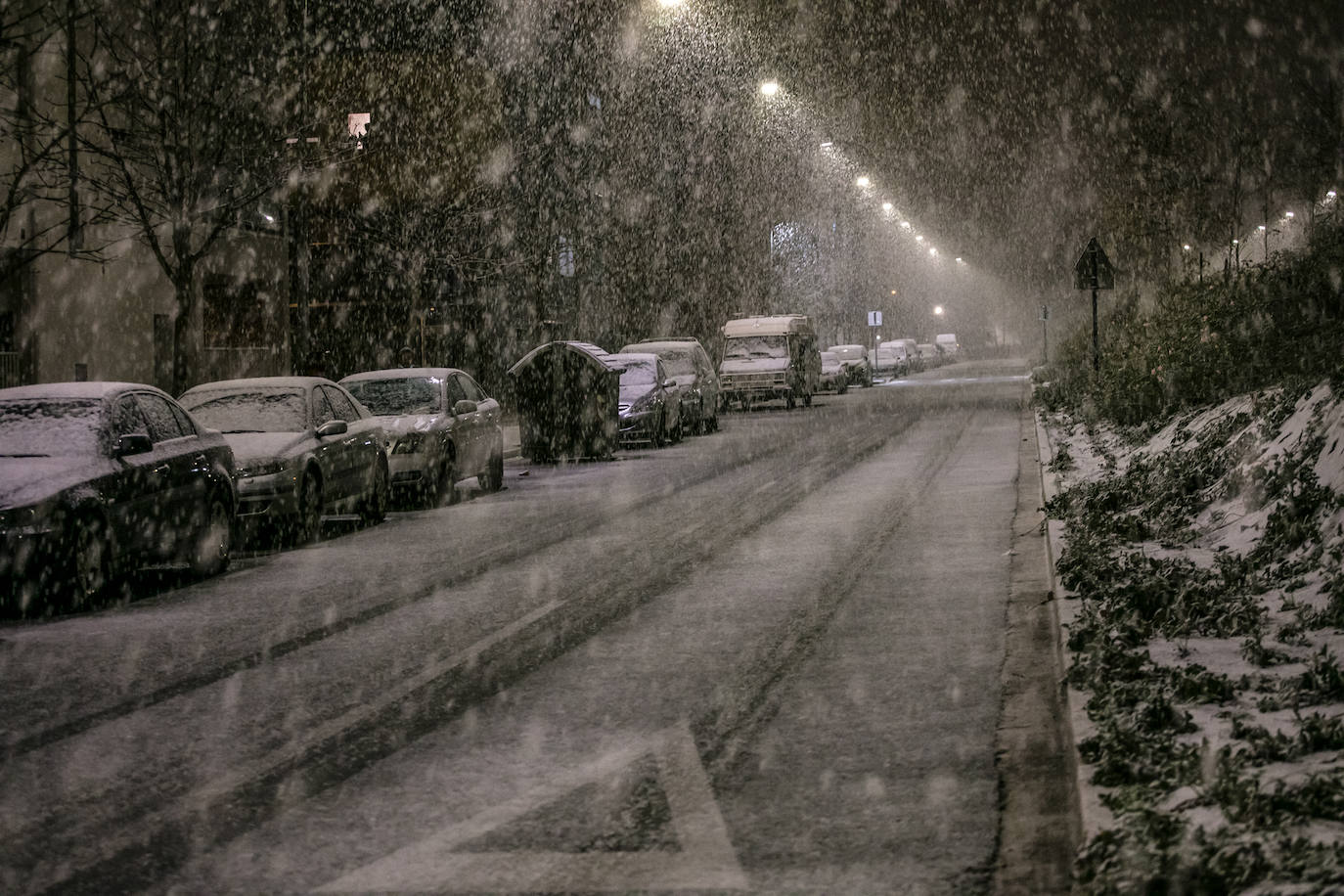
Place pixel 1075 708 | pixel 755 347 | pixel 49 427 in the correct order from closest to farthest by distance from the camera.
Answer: pixel 1075 708
pixel 49 427
pixel 755 347

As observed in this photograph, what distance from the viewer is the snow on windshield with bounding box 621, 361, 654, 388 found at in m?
27.7

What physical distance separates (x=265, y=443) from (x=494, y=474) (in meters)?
5.51

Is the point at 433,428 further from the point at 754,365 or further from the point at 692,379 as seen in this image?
the point at 754,365

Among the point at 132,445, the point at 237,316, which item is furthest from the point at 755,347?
the point at 132,445

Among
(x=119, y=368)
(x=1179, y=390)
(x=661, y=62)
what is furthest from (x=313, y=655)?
(x=661, y=62)

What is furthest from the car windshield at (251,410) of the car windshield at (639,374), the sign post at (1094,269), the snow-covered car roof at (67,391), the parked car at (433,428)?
the sign post at (1094,269)

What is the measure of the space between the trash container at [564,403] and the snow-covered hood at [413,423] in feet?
21.7

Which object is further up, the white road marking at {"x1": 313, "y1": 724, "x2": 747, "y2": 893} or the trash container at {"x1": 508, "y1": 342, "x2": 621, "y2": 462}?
the trash container at {"x1": 508, "y1": 342, "x2": 621, "y2": 462}

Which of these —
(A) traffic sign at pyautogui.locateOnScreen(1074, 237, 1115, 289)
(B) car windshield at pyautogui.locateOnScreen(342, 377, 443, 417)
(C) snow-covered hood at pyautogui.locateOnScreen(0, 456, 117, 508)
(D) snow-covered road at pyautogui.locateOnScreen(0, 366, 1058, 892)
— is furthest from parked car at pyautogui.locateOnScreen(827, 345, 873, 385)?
(C) snow-covered hood at pyautogui.locateOnScreen(0, 456, 117, 508)

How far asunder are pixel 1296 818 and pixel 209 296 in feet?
103

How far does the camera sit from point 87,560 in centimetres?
1049

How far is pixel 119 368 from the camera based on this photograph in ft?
88.5

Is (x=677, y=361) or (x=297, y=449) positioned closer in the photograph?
(x=297, y=449)

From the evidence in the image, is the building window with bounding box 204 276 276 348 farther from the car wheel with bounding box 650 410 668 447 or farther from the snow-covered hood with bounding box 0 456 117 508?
the snow-covered hood with bounding box 0 456 117 508
